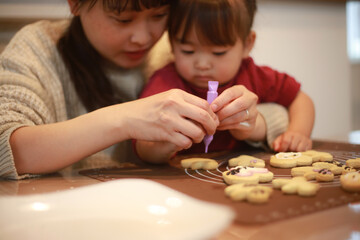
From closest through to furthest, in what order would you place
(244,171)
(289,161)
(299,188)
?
(299,188)
(244,171)
(289,161)

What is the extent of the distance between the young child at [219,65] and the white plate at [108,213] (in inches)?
15.0

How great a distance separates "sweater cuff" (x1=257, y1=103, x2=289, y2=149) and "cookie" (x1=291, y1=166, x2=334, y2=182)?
0.33m

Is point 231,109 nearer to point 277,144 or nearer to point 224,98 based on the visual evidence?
point 224,98

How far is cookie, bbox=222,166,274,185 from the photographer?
0.69 metres

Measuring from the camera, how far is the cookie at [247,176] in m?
0.69

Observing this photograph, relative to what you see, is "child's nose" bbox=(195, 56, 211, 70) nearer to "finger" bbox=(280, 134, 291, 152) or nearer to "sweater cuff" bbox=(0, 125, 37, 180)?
"finger" bbox=(280, 134, 291, 152)

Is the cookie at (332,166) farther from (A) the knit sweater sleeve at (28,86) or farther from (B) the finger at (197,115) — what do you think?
(A) the knit sweater sleeve at (28,86)

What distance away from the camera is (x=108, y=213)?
0.52m

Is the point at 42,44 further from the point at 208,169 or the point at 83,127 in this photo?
the point at 208,169

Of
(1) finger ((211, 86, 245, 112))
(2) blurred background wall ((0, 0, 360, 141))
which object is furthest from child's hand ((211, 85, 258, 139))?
(2) blurred background wall ((0, 0, 360, 141))

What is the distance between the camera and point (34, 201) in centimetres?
51

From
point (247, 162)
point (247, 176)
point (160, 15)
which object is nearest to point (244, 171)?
point (247, 176)

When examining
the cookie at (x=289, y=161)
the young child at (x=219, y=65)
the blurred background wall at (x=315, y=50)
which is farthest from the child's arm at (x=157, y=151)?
the blurred background wall at (x=315, y=50)

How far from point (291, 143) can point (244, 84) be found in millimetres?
244
